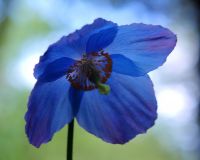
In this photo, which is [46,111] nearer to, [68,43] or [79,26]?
[68,43]

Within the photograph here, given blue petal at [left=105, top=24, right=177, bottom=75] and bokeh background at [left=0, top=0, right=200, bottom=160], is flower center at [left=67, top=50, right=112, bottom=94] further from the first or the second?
bokeh background at [left=0, top=0, right=200, bottom=160]

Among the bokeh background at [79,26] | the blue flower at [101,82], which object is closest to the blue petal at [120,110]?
the blue flower at [101,82]

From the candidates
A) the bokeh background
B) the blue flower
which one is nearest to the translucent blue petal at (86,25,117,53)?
the blue flower

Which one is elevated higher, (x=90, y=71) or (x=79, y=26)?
(x=79, y=26)

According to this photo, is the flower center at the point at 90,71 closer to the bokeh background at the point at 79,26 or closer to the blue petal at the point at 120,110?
the blue petal at the point at 120,110

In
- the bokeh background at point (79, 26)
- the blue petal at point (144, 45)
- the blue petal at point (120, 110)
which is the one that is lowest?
the blue petal at point (120, 110)

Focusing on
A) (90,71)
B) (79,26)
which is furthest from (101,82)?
(79,26)

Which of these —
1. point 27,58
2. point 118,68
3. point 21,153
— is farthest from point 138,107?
point 27,58

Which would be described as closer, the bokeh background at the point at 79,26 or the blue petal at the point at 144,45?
the blue petal at the point at 144,45
